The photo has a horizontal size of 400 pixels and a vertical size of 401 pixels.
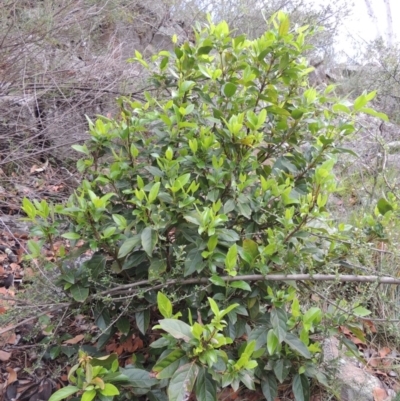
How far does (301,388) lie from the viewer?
5.59ft

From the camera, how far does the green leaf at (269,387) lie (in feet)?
5.61

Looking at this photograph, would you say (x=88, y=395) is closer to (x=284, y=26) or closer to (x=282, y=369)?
(x=282, y=369)

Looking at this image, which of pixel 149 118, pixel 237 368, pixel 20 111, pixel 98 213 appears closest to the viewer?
pixel 237 368

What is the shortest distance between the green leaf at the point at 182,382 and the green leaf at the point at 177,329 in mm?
98

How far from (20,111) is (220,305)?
2.88 metres

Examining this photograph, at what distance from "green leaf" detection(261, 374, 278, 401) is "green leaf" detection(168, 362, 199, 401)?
537 mm

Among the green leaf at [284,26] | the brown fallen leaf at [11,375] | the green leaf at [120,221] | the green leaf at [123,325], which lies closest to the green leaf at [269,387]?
the green leaf at [123,325]

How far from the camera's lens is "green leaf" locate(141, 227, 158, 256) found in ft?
5.25

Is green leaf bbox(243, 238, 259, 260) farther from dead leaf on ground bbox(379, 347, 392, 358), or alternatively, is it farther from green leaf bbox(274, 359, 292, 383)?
dead leaf on ground bbox(379, 347, 392, 358)

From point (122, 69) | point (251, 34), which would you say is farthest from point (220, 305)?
point (251, 34)

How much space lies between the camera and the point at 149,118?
6.31 feet

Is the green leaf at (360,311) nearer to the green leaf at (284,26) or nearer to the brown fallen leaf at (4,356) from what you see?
the green leaf at (284,26)

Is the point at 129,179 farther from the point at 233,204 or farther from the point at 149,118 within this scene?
the point at 233,204

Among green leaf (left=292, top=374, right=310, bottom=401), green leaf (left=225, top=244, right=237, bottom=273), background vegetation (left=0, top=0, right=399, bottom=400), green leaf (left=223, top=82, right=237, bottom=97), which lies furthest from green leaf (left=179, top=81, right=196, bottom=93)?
green leaf (left=292, top=374, right=310, bottom=401)
